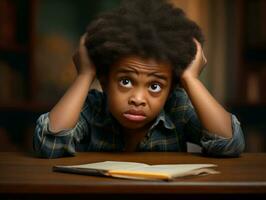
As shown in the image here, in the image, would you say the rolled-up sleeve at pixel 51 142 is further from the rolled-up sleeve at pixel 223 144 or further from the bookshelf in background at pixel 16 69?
the bookshelf in background at pixel 16 69

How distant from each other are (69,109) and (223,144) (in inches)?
15.2

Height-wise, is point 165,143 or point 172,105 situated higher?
point 172,105

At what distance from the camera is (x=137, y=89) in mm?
1389

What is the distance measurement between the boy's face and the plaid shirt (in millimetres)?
115

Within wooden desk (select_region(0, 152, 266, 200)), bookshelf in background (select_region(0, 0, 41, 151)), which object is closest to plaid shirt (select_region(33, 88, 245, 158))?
wooden desk (select_region(0, 152, 266, 200))

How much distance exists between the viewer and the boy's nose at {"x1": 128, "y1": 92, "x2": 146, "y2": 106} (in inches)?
54.1

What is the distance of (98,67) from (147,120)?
0.19 m

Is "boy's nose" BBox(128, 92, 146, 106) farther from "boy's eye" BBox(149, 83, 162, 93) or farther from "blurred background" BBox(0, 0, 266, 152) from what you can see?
"blurred background" BBox(0, 0, 266, 152)

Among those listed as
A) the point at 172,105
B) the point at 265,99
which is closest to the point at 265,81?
the point at 265,99

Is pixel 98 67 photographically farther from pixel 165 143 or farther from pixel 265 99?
pixel 265 99

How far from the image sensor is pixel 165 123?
1547mm

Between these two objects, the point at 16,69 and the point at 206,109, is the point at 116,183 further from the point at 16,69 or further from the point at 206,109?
the point at 16,69

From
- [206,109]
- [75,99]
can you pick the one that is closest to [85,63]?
[75,99]

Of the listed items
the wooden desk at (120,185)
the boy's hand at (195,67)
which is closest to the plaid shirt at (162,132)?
the boy's hand at (195,67)
